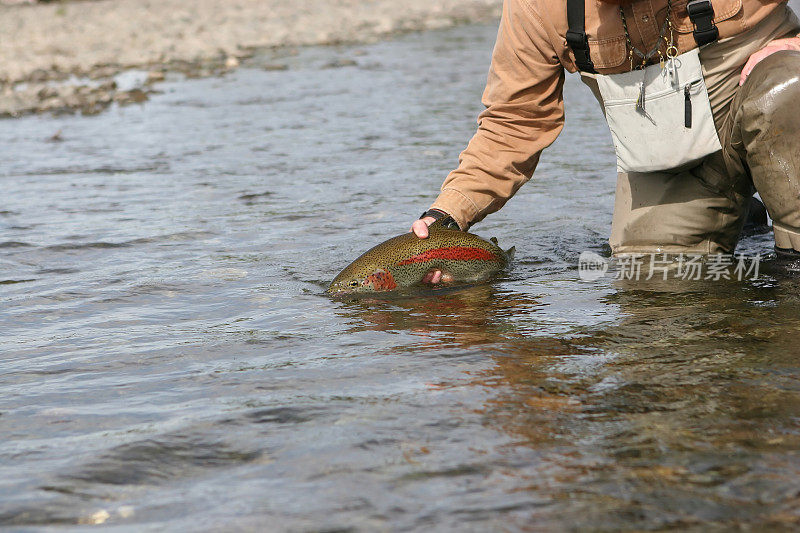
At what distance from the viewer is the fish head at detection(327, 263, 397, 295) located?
3.92 metres

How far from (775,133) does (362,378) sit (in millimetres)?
1787

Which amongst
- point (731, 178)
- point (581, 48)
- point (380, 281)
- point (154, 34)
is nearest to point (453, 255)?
point (380, 281)

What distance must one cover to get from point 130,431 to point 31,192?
4350mm

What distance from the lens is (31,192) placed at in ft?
21.4

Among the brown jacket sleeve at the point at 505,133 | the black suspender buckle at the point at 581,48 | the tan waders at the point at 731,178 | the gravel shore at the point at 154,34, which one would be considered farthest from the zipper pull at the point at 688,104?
the gravel shore at the point at 154,34

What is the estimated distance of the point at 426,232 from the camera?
3.96 metres

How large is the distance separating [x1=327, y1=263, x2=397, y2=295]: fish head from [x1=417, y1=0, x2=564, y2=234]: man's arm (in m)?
0.39

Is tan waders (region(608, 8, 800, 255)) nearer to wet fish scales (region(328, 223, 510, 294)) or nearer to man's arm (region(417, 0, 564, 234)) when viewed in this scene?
man's arm (region(417, 0, 564, 234))

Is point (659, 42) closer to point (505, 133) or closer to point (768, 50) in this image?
point (768, 50)

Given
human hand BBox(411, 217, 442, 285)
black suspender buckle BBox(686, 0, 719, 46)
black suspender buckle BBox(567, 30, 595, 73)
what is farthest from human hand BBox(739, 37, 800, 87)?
human hand BBox(411, 217, 442, 285)

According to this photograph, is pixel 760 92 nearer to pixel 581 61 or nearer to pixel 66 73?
pixel 581 61

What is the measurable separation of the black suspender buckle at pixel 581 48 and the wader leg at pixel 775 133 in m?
0.57

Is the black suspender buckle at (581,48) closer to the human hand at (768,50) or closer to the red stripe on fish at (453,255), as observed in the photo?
the human hand at (768,50)

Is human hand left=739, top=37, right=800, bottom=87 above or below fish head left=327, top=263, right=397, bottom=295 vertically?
above
